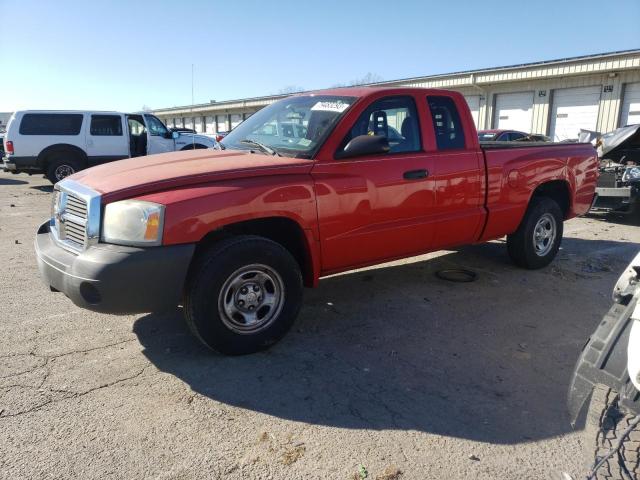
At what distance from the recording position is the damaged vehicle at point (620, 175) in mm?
8773

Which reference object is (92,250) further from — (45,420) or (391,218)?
(391,218)

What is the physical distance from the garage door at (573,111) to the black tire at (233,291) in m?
19.9

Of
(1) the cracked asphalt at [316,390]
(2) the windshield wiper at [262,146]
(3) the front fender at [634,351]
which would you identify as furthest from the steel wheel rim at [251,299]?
(3) the front fender at [634,351]

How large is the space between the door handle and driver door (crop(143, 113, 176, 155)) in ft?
37.7

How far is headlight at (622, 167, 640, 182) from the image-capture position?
872 cm

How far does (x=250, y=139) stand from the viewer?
4.59 m

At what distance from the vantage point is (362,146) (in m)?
3.93

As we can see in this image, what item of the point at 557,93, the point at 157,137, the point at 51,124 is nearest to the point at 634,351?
the point at 157,137

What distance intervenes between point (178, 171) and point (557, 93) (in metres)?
22.3

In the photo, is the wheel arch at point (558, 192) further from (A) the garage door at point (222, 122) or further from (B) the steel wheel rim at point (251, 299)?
(A) the garage door at point (222, 122)

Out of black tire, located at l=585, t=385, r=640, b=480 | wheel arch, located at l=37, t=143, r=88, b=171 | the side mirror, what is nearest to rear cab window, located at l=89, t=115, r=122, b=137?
wheel arch, located at l=37, t=143, r=88, b=171

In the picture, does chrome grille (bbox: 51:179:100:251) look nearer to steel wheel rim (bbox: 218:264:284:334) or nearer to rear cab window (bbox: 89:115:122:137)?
steel wheel rim (bbox: 218:264:284:334)

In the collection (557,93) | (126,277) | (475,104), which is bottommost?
(126,277)

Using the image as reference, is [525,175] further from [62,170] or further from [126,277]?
[62,170]
